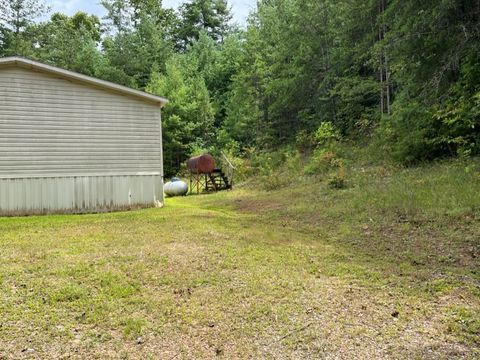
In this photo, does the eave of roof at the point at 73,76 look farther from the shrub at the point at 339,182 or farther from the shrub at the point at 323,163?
the shrub at the point at 323,163

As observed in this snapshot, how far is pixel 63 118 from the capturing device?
996 centimetres

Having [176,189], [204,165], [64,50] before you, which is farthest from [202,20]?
[176,189]

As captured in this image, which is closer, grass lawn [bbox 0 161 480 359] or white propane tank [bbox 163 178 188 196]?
grass lawn [bbox 0 161 480 359]

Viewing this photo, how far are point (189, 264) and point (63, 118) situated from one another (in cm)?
719

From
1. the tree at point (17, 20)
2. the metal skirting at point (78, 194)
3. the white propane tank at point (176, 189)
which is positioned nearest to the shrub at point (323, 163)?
the white propane tank at point (176, 189)

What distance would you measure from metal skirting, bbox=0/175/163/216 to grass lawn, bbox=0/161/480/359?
2284 mm

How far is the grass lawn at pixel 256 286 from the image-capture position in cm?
292

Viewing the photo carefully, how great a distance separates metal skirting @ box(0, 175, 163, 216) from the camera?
9320mm

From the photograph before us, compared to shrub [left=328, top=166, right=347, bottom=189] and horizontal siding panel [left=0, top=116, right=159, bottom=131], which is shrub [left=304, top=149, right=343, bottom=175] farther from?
horizontal siding panel [left=0, top=116, right=159, bottom=131]

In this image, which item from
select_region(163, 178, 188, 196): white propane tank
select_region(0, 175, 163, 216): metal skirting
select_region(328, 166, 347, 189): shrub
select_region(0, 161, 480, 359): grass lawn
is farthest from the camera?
select_region(163, 178, 188, 196): white propane tank

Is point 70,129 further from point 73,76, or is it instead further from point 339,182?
point 339,182

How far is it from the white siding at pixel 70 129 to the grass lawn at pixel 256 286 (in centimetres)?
278

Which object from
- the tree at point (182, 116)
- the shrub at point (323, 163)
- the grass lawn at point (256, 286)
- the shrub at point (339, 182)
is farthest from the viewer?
the tree at point (182, 116)

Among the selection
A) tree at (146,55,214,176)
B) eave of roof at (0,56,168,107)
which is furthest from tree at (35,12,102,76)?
eave of roof at (0,56,168,107)
